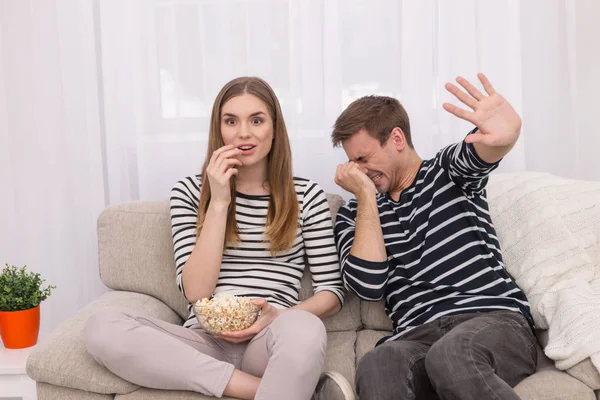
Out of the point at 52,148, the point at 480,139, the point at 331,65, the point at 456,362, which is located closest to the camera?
the point at 456,362

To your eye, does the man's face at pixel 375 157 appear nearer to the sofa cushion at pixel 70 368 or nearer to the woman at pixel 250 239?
the woman at pixel 250 239

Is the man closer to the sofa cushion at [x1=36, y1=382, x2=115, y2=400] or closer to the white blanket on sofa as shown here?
the white blanket on sofa

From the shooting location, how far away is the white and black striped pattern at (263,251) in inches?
75.7

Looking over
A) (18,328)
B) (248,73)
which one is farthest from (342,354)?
(248,73)

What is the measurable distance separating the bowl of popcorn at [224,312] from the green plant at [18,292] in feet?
2.08

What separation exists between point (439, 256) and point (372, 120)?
43cm

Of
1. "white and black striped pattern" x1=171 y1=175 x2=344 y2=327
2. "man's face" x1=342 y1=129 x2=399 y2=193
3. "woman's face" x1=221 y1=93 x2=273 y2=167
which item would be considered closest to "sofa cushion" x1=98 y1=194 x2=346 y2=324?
"white and black striped pattern" x1=171 y1=175 x2=344 y2=327

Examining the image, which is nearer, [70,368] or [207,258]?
[70,368]

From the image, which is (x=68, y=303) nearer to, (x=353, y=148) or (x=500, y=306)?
(x=353, y=148)

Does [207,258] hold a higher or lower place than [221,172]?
lower

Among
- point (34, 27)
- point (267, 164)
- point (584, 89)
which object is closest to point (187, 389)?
point (267, 164)

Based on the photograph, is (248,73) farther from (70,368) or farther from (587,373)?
(587,373)

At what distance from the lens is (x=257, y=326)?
1714 mm

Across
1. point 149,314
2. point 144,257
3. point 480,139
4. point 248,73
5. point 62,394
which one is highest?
point 248,73
